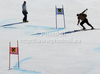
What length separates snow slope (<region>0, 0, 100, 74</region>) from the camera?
6.57 meters

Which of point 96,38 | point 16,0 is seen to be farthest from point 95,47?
point 16,0

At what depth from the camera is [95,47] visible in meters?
8.42

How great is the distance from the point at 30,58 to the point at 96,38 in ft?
12.7

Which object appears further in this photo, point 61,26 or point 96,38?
point 61,26

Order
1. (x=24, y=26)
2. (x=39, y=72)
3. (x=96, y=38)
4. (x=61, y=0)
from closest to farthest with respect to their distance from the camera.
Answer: (x=39, y=72), (x=96, y=38), (x=24, y=26), (x=61, y=0)

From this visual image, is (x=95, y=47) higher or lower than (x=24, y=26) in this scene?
Result: lower

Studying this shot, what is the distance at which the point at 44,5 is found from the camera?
18.5 metres

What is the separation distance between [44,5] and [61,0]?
2.72 m

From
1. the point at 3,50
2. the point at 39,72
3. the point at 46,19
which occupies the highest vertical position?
the point at 46,19

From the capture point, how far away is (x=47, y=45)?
8703 mm

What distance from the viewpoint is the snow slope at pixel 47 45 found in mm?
6570

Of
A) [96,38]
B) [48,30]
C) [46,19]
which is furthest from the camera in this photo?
[46,19]

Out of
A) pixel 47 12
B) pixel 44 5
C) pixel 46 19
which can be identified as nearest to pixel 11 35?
pixel 46 19

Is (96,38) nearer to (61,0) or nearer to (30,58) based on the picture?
(30,58)
